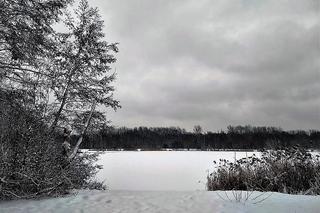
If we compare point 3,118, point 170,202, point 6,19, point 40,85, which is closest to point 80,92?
point 40,85

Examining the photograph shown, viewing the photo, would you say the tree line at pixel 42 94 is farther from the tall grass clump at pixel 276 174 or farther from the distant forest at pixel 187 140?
the distant forest at pixel 187 140

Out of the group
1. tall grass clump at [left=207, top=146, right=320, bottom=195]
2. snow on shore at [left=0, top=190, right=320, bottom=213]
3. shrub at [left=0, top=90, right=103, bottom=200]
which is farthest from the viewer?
tall grass clump at [left=207, top=146, right=320, bottom=195]

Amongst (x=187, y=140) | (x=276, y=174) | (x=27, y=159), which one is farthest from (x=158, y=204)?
(x=187, y=140)

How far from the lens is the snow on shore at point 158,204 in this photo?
6.00m

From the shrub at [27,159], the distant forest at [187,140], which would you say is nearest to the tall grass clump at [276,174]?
the shrub at [27,159]

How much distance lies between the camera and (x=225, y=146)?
98000 millimetres

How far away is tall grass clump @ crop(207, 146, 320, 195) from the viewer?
9418mm

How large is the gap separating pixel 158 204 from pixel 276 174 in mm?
4731

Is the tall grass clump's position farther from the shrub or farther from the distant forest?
the distant forest

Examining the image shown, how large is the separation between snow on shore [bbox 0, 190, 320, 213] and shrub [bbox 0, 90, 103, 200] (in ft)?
1.18

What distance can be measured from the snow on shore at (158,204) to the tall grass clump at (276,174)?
7.93 ft

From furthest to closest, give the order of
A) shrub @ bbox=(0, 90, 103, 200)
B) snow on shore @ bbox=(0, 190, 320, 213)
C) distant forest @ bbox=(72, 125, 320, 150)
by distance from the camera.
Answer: distant forest @ bbox=(72, 125, 320, 150) → shrub @ bbox=(0, 90, 103, 200) → snow on shore @ bbox=(0, 190, 320, 213)

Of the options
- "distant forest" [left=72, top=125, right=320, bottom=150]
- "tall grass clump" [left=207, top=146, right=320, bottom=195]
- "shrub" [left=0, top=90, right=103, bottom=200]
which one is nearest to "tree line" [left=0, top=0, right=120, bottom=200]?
"shrub" [left=0, top=90, right=103, bottom=200]

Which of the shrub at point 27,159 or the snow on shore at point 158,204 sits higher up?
the shrub at point 27,159
